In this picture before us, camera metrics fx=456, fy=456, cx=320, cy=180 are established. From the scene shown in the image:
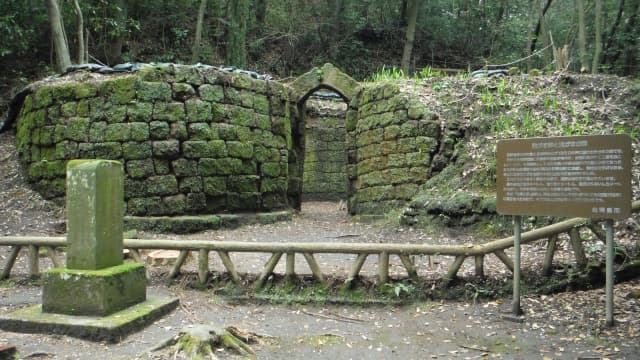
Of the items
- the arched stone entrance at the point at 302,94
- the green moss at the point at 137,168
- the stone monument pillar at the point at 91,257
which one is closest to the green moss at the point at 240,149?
the green moss at the point at 137,168

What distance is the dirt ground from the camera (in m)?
3.97

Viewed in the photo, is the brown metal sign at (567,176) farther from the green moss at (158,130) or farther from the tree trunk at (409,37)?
the tree trunk at (409,37)

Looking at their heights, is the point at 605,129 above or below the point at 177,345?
above

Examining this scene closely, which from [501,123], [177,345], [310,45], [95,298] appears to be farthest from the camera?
[310,45]

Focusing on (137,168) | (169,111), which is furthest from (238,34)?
(137,168)

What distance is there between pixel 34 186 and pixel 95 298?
6.57 meters

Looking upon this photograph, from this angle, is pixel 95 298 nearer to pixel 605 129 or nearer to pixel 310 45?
pixel 605 129

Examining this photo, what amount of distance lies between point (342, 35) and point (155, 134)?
51.5 feet

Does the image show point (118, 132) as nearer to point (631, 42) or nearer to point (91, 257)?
point (91, 257)

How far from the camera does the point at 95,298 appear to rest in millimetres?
4484

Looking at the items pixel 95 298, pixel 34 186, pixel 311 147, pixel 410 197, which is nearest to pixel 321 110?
pixel 311 147

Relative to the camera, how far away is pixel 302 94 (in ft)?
42.6

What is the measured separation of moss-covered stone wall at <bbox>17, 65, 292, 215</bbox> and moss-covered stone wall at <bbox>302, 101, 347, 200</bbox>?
7.60 metres

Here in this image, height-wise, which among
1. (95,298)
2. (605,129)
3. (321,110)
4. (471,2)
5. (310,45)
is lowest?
(95,298)
